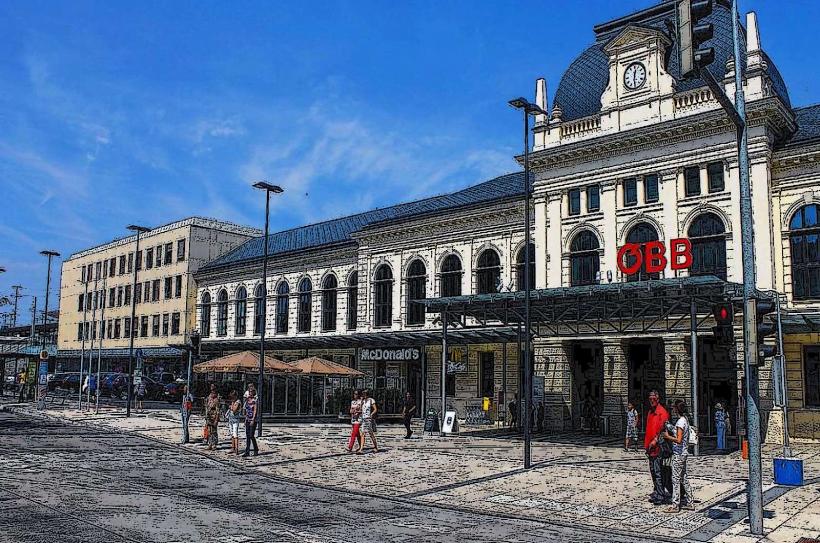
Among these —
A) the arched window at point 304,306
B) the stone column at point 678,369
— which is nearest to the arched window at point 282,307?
the arched window at point 304,306

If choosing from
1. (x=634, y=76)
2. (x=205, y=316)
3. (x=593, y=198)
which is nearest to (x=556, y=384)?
(x=593, y=198)

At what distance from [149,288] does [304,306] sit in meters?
22.5

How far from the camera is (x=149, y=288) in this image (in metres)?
67.6

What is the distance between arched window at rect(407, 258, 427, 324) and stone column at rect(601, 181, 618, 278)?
12236mm

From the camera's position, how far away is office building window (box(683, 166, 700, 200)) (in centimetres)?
3120

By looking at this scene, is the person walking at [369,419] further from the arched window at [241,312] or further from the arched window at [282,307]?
the arched window at [241,312]

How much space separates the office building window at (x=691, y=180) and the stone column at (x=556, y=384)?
8.72m

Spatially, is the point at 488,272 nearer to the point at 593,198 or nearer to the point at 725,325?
the point at 593,198

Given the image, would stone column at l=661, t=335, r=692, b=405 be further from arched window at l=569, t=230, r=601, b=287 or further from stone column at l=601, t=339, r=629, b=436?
arched window at l=569, t=230, r=601, b=287

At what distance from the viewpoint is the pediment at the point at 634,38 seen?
107ft

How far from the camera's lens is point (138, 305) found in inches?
2714

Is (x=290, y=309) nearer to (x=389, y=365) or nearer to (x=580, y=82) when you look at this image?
(x=389, y=365)

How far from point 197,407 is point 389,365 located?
11.4 m

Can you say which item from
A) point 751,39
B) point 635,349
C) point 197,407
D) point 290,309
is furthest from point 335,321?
point 751,39
